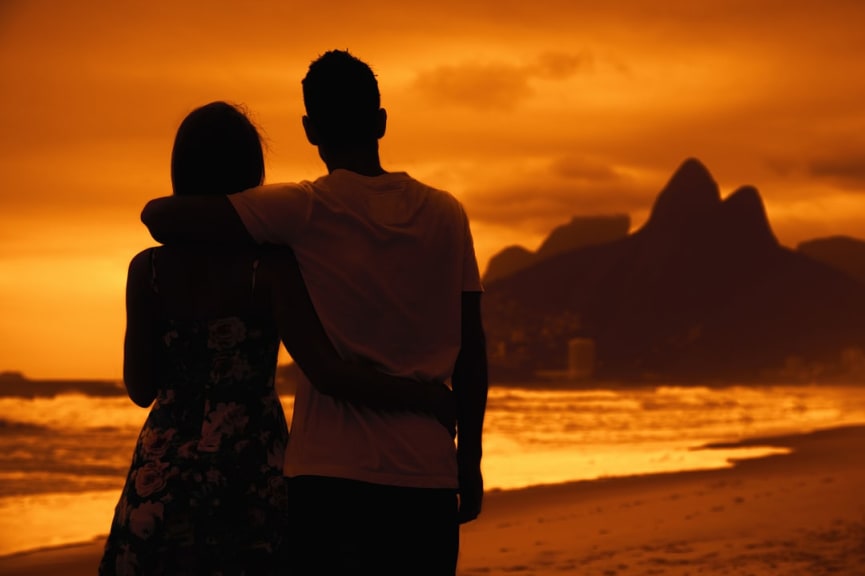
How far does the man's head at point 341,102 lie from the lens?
2160mm

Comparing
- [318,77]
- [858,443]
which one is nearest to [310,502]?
[318,77]

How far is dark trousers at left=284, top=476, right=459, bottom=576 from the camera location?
206 centimetres

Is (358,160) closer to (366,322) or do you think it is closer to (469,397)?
(366,322)

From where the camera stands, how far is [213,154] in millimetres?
2348

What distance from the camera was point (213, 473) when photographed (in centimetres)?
230

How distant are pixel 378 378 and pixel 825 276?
16088cm

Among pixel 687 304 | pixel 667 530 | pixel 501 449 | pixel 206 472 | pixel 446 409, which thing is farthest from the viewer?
pixel 687 304

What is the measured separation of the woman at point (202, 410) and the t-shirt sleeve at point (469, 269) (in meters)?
0.38

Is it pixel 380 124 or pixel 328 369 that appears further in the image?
pixel 380 124

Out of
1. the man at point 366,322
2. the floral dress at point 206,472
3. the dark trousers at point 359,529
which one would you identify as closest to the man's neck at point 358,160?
the man at point 366,322

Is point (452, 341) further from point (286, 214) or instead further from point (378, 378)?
point (286, 214)

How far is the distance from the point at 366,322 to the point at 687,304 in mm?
166725

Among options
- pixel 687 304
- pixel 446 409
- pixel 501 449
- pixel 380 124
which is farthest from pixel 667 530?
pixel 687 304

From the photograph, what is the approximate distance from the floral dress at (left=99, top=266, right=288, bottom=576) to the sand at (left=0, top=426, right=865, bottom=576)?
4666 millimetres
